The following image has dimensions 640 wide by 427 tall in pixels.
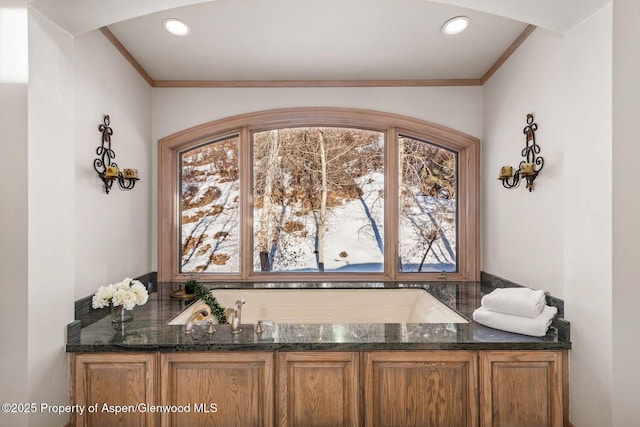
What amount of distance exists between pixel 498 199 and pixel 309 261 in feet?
5.36

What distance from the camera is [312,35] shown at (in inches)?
96.1

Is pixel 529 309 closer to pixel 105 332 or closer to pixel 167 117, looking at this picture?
pixel 105 332

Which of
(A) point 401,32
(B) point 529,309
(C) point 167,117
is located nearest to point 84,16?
(C) point 167,117

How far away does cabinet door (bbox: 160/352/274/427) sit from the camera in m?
1.72

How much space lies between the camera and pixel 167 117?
3182 mm

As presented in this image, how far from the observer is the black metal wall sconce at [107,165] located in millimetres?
2303

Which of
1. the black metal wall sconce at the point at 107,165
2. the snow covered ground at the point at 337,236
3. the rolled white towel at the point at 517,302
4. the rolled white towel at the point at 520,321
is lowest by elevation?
the rolled white towel at the point at 520,321

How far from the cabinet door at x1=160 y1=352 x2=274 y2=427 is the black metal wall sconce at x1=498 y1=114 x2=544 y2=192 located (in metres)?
1.88

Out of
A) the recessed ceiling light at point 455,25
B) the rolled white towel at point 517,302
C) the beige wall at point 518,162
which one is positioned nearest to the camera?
the rolled white towel at point 517,302

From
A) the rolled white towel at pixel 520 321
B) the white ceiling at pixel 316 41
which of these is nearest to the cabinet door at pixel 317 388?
the rolled white towel at pixel 520 321

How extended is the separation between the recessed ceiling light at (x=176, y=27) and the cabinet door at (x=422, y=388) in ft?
7.26

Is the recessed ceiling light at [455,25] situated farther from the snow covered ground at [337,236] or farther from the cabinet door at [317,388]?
the cabinet door at [317,388]

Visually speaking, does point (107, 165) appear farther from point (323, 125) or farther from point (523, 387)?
point (523, 387)

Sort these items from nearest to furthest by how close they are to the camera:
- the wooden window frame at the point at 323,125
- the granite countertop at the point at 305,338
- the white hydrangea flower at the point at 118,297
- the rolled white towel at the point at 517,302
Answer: the granite countertop at the point at 305,338
the rolled white towel at the point at 517,302
the white hydrangea flower at the point at 118,297
the wooden window frame at the point at 323,125
